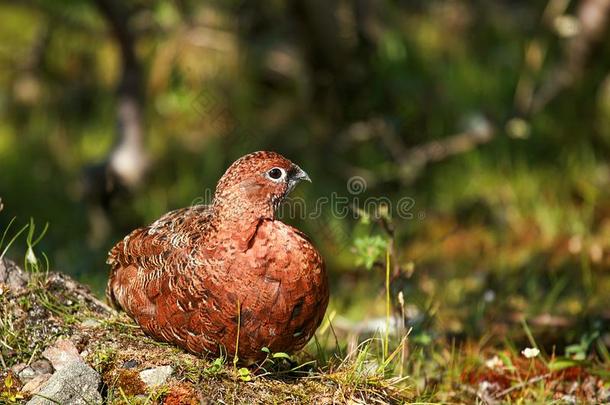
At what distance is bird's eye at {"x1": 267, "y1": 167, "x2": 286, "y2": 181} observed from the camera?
3527mm

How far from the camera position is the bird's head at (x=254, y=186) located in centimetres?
348

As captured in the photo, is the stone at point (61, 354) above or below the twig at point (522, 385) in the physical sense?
above

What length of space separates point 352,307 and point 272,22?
3.67 meters

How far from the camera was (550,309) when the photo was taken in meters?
5.28

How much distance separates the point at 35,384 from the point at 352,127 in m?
4.45

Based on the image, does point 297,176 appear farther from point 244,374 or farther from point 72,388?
point 72,388

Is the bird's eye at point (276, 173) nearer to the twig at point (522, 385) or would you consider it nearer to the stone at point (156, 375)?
the stone at point (156, 375)

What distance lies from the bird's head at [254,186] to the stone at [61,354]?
2.69ft

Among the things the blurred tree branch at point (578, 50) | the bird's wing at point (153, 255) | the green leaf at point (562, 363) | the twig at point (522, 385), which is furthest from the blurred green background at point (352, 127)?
the bird's wing at point (153, 255)

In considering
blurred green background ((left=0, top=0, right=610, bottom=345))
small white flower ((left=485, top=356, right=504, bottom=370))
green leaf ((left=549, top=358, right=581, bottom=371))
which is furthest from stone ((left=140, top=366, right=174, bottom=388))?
blurred green background ((left=0, top=0, right=610, bottom=345))

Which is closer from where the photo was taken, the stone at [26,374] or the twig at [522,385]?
the stone at [26,374]

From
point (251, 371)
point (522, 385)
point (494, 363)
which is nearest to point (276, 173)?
point (251, 371)

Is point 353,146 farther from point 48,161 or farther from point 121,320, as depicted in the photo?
point 121,320

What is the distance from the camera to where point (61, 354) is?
3553 mm
